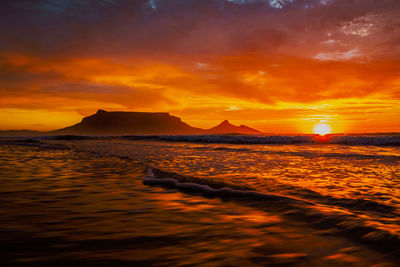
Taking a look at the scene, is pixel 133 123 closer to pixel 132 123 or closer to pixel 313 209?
pixel 132 123

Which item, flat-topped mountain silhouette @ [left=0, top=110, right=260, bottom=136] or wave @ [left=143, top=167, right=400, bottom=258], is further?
flat-topped mountain silhouette @ [left=0, top=110, right=260, bottom=136]

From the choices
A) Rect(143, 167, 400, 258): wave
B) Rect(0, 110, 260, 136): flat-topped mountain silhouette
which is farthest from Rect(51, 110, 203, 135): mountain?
Rect(143, 167, 400, 258): wave

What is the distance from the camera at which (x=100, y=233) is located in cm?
244

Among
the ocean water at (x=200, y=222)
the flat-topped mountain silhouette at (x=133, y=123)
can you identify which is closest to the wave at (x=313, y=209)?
the ocean water at (x=200, y=222)

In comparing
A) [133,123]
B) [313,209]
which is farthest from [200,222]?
[133,123]

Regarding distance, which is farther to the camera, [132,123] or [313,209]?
[132,123]

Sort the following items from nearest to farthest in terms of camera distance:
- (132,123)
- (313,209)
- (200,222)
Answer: (200,222) < (313,209) < (132,123)

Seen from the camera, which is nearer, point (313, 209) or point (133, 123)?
point (313, 209)

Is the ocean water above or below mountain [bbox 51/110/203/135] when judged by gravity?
below

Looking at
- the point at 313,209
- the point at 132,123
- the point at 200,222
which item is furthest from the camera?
the point at 132,123

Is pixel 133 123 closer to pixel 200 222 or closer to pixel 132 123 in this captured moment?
pixel 132 123

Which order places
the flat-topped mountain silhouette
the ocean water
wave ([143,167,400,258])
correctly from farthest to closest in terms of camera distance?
1. the flat-topped mountain silhouette
2. wave ([143,167,400,258])
3. the ocean water

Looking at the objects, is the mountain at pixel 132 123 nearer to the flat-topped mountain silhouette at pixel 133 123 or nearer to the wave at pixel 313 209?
the flat-topped mountain silhouette at pixel 133 123

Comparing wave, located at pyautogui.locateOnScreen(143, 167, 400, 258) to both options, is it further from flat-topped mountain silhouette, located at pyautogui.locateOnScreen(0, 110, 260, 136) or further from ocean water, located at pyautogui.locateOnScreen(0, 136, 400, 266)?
flat-topped mountain silhouette, located at pyautogui.locateOnScreen(0, 110, 260, 136)
